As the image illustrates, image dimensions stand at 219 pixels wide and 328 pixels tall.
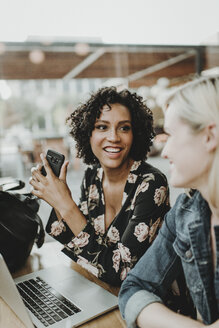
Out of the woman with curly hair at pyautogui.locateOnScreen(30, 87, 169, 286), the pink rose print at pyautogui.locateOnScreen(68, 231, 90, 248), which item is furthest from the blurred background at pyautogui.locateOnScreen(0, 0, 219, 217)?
the pink rose print at pyautogui.locateOnScreen(68, 231, 90, 248)

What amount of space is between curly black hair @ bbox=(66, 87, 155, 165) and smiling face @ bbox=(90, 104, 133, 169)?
0.03 m

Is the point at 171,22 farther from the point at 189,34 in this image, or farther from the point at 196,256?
the point at 196,256

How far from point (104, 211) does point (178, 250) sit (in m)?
0.64

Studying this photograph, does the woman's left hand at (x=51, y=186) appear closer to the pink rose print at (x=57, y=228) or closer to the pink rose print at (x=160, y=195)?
the pink rose print at (x=57, y=228)

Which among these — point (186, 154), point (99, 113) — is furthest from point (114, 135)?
point (186, 154)

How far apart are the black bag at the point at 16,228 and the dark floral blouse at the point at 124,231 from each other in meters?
0.10

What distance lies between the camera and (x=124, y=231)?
3.81 feet

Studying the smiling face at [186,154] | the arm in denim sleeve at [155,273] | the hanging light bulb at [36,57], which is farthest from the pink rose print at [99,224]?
the hanging light bulb at [36,57]

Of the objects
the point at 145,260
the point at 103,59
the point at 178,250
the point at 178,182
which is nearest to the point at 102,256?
the point at 145,260

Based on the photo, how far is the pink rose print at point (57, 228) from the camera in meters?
1.16

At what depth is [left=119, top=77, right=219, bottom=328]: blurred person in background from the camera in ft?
2.08

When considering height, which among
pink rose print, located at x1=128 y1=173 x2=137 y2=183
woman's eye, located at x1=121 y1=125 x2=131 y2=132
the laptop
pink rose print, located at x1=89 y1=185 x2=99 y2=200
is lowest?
the laptop

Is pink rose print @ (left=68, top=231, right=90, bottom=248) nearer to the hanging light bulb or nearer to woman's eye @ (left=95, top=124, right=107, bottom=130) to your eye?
woman's eye @ (left=95, top=124, right=107, bottom=130)

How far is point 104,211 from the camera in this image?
4.53ft
